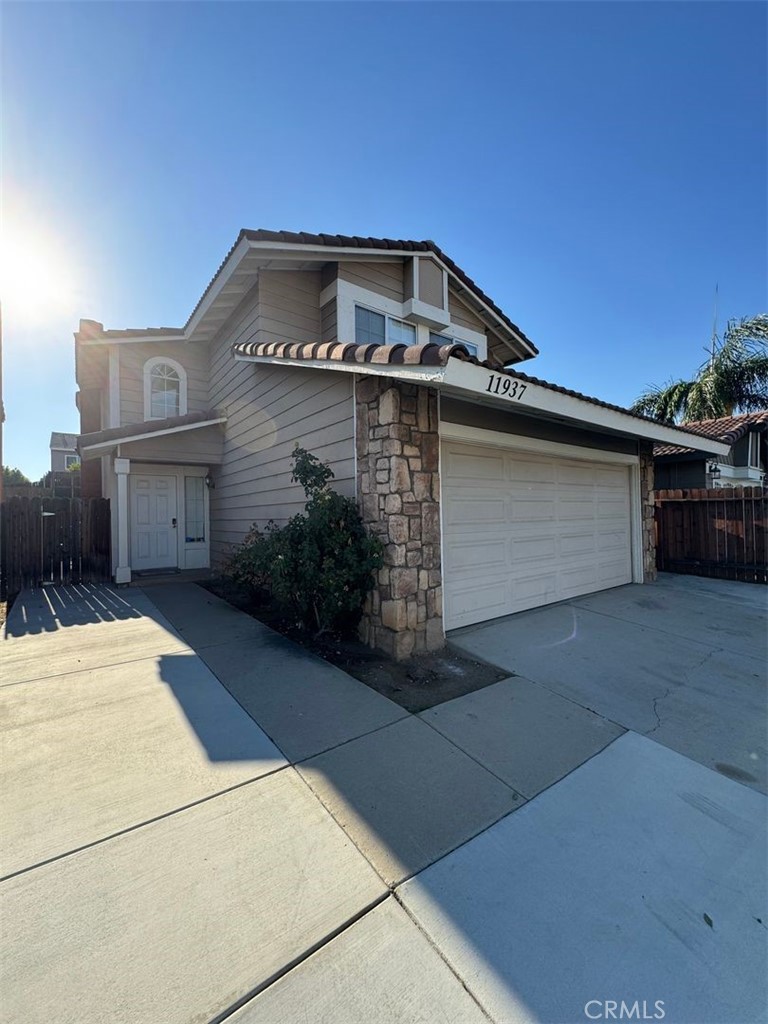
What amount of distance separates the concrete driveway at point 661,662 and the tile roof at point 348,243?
5.93 metres

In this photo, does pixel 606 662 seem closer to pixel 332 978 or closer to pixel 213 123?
pixel 332 978

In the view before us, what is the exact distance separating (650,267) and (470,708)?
35.8 ft

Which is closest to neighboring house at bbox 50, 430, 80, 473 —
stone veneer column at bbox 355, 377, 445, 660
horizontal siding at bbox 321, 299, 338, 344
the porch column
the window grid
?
the window grid

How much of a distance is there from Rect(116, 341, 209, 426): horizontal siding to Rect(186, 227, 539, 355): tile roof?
1.13 metres

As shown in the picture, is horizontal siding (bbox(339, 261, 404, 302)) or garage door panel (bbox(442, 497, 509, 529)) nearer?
garage door panel (bbox(442, 497, 509, 529))

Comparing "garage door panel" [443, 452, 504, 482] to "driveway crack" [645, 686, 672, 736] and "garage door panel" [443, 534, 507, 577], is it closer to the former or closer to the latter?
"garage door panel" [443, 534, 507, 577]

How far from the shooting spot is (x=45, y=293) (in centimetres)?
739

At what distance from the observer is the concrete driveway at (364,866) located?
1405mm

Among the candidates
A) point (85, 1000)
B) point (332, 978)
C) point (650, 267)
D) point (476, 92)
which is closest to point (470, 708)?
point (332, 978)

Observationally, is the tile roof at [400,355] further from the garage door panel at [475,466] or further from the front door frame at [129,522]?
the front door frame at [129,522]

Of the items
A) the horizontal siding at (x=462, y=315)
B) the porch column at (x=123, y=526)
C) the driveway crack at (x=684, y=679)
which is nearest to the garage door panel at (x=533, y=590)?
the driveway crack at (x=684, y=679)

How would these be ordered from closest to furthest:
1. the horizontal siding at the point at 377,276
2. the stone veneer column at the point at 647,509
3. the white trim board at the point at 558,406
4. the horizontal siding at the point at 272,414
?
the white trim board at the point at 558,406 < the horizontal siding at the point at 272,414 < the horizontal siding at the point at 377,276 < the stone veneer column at the point at 647,509

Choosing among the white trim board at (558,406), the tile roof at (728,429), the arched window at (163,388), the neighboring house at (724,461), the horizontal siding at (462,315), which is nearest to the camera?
the white trim board at (558,406)

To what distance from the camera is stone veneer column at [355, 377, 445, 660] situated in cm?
421
